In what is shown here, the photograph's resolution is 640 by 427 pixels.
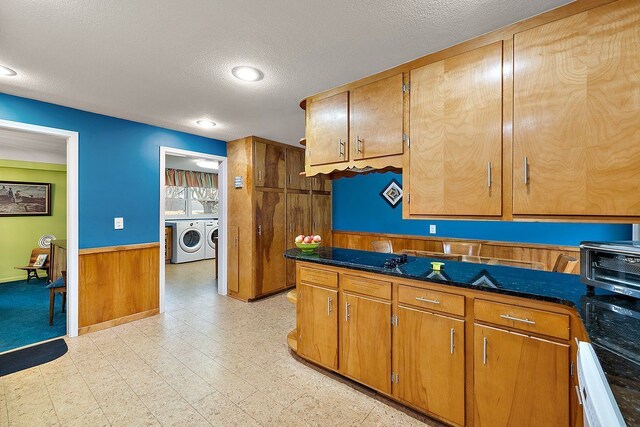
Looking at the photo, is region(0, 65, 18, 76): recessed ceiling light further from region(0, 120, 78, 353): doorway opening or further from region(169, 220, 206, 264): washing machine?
region(169, 220, 206, 264): washing machine

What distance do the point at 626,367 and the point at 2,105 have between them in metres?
4.39

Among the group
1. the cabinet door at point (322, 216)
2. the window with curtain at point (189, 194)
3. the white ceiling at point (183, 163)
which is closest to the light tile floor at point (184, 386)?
the cabinet door at point (322, 216)

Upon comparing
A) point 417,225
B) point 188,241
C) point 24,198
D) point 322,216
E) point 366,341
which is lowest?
point 366,341

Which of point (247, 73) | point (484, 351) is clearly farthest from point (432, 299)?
point (247, 73)

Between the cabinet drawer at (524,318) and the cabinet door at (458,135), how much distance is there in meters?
0.57

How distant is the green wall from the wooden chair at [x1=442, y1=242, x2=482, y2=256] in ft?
22.5

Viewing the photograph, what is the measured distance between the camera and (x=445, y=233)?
4.17 meters

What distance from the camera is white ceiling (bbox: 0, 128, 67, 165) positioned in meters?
4.09

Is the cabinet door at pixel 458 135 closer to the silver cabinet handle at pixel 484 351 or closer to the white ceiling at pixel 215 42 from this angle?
the white ceiling at pixel 215 42

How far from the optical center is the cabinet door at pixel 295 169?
A: 15.1 feet

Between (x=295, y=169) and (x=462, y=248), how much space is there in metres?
2.73

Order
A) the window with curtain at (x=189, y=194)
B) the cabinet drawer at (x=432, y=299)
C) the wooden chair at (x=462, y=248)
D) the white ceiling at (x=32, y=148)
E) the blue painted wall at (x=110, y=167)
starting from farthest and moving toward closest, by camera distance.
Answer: the window with curtain at (x=189, y=194), the white ceiling at (x=32, y=148), the wooden chair at (x=462, y=248), the blue painted wall at (x=110, y=167), the cabinet drawer at (x=432, y=299)

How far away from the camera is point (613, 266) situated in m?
1.33

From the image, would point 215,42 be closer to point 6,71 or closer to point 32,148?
point 6,71
